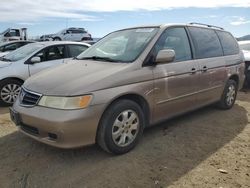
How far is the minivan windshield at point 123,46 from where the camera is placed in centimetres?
421

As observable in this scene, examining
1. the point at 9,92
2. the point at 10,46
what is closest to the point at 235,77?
the point at 9,92

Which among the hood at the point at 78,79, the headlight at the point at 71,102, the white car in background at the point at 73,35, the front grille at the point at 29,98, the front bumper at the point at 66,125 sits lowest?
the white car in background at the point at 73,35

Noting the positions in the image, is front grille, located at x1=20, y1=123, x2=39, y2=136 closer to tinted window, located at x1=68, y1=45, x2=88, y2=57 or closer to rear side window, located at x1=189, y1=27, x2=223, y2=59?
rear side window, located at x1=189, y1=27, x2=223, y2=59

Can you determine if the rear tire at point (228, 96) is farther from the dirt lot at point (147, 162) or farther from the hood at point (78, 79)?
the hood at point (78, 79)

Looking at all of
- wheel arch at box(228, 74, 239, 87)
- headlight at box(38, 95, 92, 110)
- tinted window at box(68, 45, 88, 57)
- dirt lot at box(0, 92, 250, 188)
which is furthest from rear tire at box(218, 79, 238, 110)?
tinted window at box(68, 45, 88, 57)

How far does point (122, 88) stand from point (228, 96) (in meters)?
3.13

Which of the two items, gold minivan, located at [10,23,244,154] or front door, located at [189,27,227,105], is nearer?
gold minivan, located at [10,23,244,154]

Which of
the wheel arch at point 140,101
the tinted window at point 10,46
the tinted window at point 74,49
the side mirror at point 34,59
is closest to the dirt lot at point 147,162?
the wheel arch at point 140,101

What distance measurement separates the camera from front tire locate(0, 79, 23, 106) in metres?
6.63

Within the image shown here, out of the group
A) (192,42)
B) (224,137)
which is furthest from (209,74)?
(224,137)

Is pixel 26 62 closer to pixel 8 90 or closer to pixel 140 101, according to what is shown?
pixel 8 90

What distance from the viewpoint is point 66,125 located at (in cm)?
334

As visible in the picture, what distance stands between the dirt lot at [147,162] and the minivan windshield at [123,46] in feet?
4.20

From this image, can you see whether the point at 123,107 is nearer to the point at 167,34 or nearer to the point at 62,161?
the point at 62,161
